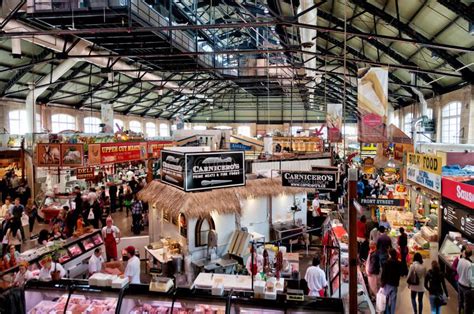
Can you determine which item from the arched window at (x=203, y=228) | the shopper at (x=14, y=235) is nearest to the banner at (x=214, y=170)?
the arched window at (x=203, y=228)

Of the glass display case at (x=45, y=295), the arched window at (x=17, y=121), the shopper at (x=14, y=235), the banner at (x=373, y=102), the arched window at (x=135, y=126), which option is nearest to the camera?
the glass display case at (x=45, y=295)

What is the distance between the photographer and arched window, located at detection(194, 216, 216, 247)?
28.6 ft

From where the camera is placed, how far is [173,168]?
8.90 metres

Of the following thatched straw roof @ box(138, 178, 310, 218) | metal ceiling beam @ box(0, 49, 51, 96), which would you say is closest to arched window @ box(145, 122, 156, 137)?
metal ceiling beam @ box(0, 49, 51, 96)

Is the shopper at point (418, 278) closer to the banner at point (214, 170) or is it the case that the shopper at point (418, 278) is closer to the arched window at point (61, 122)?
the banner at point (214, 170)

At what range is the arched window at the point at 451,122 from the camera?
14.7 meters

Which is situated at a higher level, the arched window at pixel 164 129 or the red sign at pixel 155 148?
the arched window at pixel 164 129

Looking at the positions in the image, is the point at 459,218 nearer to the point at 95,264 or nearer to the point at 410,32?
the point at 410,32

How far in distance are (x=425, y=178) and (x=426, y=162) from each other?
0.44m

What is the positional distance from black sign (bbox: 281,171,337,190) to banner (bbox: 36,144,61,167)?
8.42 m

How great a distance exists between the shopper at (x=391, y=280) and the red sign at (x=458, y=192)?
6.50 ft

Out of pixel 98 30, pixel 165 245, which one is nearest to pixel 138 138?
pixel 98 30

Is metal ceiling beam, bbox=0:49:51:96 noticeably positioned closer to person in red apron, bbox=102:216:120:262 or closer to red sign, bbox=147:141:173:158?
red sign, bbox=147:141:173:158

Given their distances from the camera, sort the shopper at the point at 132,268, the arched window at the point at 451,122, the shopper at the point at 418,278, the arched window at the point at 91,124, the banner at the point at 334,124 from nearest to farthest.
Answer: the shopper at the point at 418,278 < the shopper at the point at 132,268 < the banner at the point at 334,124 < the arched window at the point at 451,122 < the arched window at the point at 91,124
